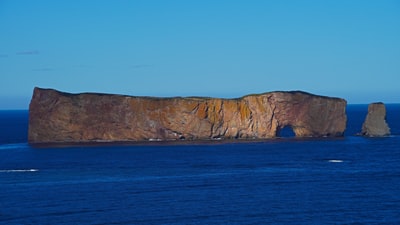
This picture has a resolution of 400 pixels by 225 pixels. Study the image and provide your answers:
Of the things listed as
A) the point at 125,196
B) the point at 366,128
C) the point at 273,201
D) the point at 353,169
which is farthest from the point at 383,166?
the point at 366,128

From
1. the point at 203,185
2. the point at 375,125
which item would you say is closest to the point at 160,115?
the point at 375,125

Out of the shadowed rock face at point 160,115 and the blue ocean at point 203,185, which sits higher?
the shadowed rock face at point 160,115

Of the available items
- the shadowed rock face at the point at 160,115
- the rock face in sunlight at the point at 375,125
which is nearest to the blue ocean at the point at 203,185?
the shadowed rock face at the point at 160,115

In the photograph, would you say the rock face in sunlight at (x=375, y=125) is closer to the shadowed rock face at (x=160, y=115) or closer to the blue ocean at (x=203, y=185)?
the shadowed rock face at (x=160, y=115)

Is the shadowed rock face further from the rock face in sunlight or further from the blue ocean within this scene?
the blue ocean

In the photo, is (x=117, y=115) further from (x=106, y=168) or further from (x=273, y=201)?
(x=273, y=201)

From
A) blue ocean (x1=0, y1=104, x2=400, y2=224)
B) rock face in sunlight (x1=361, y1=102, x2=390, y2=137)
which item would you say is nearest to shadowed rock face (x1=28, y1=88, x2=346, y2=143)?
rock face in sunlight (x1=361, y1=102, x2=390, y2=137)

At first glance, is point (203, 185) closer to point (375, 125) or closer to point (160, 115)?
point (160, 115)
